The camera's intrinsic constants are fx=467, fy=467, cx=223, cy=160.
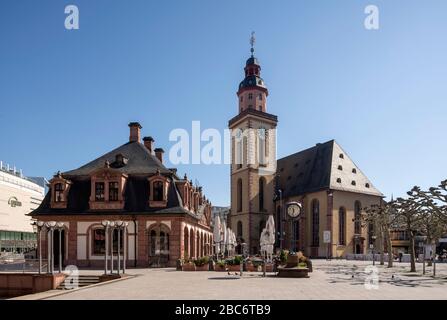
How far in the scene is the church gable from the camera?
71125 mm

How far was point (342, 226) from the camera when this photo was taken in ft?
230

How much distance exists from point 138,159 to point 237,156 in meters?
42.5

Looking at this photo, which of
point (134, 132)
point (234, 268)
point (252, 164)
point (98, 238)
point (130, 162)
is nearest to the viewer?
point (234, 268)

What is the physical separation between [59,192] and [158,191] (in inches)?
322

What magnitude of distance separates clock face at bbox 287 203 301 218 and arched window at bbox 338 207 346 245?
39545mm

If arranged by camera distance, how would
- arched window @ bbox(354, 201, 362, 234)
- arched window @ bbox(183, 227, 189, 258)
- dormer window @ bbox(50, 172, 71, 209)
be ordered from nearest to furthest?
dormer window @ bbox(50, 172, 71, 209) → arched window @ bbox(183, 227, 189, 258) → arched window @ bbox(354, 201, 362, 234)

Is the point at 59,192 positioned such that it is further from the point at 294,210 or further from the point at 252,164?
the point at 252,164

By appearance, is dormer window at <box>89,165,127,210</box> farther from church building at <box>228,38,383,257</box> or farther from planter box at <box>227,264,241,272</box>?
church building at <box>228,38,383,257</box>

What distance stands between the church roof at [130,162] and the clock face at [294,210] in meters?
11.4

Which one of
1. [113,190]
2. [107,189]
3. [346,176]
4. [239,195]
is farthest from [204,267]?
[239,195]

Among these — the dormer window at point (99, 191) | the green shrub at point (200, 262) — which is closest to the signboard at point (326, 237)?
the green shrub at point (200, 262)

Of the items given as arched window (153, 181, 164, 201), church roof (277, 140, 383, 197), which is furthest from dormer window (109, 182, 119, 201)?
church roof (277, 140, 383, 197)

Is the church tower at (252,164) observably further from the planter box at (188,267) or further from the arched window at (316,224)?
the planter box at (188,267)

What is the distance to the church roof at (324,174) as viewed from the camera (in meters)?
71.8
